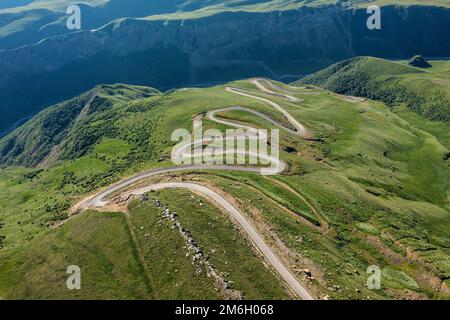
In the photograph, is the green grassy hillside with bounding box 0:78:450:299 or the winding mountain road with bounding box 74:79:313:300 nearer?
the winding mountain road with bounding box 74:79:313:300

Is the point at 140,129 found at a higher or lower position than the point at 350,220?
higher

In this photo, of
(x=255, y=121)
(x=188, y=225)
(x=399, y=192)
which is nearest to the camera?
(x=188, y=225)

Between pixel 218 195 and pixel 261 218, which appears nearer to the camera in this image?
pixel 261 218

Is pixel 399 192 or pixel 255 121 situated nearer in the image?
pixel 399 192

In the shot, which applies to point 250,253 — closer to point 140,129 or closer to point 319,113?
point 140,129

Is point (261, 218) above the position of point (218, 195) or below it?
below

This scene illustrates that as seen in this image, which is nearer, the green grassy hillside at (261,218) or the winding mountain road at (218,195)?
the winding mountain road at (218,195)
